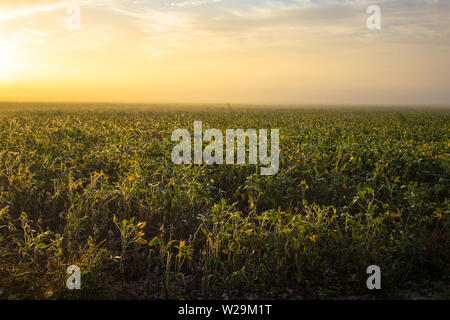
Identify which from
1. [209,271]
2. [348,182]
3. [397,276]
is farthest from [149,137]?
[397,276]

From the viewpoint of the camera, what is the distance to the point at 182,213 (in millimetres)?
5418

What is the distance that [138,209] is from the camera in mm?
5648

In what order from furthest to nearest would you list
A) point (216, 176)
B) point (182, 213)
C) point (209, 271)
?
point (216, 176) < point (182, 213) < point (209, 271)

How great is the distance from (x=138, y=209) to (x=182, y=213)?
2.63ft

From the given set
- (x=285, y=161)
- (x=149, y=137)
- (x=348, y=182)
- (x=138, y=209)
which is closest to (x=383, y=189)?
(x=348, y=182)

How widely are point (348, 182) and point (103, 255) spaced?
4.75 m

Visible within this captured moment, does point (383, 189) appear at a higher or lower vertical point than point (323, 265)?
higher

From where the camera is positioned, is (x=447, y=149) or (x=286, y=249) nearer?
(x=286, y=249)

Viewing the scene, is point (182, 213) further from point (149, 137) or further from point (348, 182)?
point (149, 137)

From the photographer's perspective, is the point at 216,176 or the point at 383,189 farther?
the point at 216,176

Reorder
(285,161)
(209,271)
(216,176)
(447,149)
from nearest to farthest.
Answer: (209,271) → (216,176) → (285,161) → (447,149)

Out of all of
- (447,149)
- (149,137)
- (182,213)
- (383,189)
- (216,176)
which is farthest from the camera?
(149,137)
